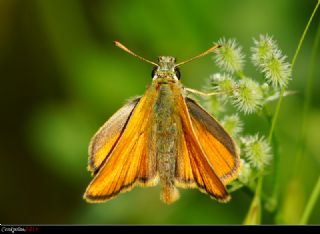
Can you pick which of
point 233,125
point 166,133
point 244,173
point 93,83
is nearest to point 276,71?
point 233,125

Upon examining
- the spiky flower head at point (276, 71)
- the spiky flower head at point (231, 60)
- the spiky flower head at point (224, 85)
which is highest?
the spiky flower head at point (231, 60)

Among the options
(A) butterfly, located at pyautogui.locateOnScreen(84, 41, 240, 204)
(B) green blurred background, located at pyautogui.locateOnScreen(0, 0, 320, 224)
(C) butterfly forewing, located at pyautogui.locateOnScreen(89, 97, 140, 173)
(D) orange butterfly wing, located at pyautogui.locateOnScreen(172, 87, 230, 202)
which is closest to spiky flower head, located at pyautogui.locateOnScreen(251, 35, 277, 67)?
(A) butterfly, located at pyautogui.locateOnScreen(84, 41, 240, 204)

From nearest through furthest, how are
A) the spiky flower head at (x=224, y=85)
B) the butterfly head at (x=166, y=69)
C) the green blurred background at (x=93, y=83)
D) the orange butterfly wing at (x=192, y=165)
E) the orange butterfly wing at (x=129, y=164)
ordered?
the orange butterfly wing at (x=192, y=165), the orange butterfly wing at (x=129, y=164), the spiky flower head at (x=224, y=85), the butterfly head at (x=166, y=69), the green blurred background at (x=93, y=83)

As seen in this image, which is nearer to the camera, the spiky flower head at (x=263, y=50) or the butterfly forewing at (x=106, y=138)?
the spiky flower head at (x=263, y=50)

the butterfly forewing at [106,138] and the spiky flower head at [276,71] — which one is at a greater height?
the spiky flower head at [276,71]

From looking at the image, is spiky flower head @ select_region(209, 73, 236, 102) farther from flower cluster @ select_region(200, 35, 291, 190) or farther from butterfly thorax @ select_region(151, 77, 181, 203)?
butterfly thorax @ select_region(151, 77, 181, 203)

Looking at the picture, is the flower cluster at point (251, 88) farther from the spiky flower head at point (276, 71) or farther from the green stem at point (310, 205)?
the green stem at point (310, 205)

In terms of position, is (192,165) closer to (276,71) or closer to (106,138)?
(106,138)

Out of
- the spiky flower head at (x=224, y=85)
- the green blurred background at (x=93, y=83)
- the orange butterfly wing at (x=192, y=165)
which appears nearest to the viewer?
the orange butterfly wing at (x=192, y=165)

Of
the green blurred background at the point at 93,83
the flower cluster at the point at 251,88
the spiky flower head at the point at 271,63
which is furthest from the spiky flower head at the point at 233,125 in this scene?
the green blurred background at the point at 93,83
